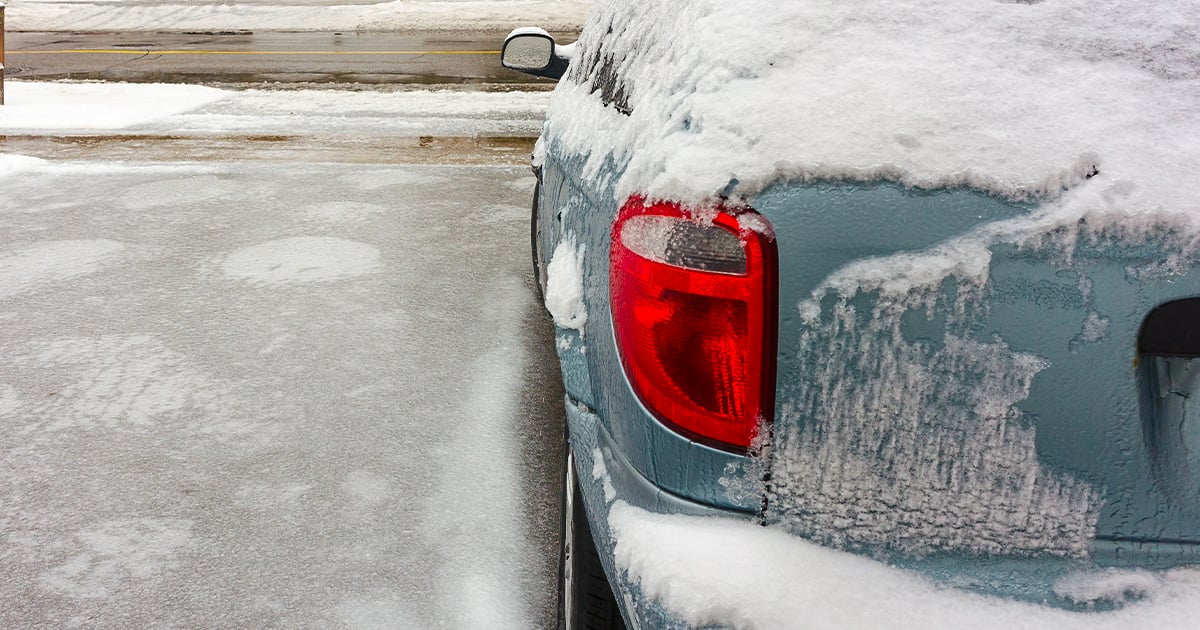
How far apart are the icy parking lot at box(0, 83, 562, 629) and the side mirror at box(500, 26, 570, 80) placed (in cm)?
114

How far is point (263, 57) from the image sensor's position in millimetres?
15000

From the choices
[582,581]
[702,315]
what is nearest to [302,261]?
[582,581]

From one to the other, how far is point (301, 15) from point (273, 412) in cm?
1939

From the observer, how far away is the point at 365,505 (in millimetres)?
3070

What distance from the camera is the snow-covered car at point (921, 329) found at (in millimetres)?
1397

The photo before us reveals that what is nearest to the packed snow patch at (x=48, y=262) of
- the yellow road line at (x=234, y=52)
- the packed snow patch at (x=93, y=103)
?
the packed snow patch at (x=93, y=103)

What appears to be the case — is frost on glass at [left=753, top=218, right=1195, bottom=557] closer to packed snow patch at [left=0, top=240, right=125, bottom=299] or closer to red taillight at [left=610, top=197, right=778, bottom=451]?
red taillight at [left=610, top=197, right=778, bottom=451]

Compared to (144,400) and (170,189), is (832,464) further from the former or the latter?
(170,189)

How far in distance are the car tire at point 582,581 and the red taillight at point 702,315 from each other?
1.58 ft

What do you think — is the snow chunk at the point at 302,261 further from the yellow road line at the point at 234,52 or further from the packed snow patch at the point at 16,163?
the yellow road line at the point at 234,52

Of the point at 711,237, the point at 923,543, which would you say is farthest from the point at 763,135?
the point at 923,543

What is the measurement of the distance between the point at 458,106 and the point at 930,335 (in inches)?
358

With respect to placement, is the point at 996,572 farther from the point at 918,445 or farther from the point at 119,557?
the point at 119,557

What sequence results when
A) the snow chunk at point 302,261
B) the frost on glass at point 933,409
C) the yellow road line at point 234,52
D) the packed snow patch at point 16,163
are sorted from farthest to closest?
1. the yellow road line at point 234,52
2. the packed snow patch at point 16,163
3. the snow chunk at point 302,261
4. the frost on glass at point 933,409
